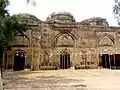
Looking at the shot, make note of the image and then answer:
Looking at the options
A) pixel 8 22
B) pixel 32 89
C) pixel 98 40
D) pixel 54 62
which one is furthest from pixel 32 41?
pixel 32 89

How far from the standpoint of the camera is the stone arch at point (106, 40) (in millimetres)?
25562

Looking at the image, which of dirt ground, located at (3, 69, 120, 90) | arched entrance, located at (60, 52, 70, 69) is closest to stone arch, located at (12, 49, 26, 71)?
arched entrance, located at (60, 52, 70, 69)

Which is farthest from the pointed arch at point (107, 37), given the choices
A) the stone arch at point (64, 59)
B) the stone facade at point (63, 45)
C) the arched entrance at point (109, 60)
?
the stone arch at point (64, 59)

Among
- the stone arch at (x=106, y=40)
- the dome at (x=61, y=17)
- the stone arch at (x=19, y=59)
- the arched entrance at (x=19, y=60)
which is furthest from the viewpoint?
the dome at (x=61, y=17)

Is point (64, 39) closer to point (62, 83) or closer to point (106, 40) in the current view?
point (106, 40)

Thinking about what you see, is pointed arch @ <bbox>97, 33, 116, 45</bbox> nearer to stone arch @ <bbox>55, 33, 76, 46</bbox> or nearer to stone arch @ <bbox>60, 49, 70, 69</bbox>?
stone arch @ <bbox>55, 33, 76, 46</bbox>

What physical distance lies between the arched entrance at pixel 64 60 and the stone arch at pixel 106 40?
152 inches

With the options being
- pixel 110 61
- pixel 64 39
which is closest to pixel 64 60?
pixel 64 39

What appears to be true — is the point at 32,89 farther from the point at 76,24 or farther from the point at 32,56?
the point at 76,24

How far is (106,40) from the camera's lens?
84.5ft

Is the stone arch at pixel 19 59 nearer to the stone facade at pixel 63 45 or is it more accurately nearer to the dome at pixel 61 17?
the stone facade at pixel 63 45

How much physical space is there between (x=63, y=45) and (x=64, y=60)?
1604 millimetres

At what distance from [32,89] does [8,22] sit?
5708 mm

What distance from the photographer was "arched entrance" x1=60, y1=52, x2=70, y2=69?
80.5 feet
